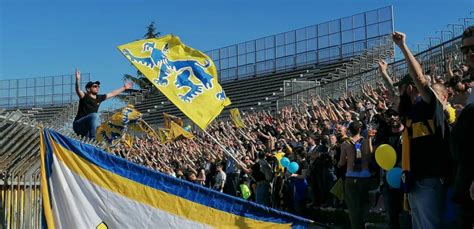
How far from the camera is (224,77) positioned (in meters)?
50.1

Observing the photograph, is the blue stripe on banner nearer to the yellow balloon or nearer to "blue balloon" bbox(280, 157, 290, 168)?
the yellow balloon

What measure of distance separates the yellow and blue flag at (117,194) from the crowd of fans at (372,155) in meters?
2.24

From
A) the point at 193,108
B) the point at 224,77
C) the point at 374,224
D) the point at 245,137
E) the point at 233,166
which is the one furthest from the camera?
the point at 224,77

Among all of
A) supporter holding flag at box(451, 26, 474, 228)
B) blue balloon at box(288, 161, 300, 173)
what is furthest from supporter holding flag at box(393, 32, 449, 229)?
blue balloon at box(288, 161, 300, 173)

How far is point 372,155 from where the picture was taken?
927 centimetres

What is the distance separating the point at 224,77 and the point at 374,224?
1593 inches

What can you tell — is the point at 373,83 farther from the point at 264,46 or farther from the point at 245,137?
the point at 264,46

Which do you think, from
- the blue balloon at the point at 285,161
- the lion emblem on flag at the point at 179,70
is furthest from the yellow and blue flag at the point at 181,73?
the blue balloon at the point at 285,161

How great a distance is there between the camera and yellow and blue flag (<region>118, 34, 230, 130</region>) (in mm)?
11430

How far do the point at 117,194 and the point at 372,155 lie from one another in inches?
163

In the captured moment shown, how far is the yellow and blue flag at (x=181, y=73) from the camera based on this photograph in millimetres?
11430

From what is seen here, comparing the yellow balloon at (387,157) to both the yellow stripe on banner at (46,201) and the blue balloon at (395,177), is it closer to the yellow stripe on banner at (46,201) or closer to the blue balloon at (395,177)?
the blue balloon at (395,177)

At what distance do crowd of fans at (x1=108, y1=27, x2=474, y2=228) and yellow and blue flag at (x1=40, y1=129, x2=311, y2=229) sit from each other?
2.24 meters

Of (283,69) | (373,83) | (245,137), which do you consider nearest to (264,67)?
(283,69)
